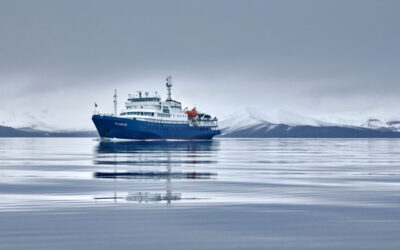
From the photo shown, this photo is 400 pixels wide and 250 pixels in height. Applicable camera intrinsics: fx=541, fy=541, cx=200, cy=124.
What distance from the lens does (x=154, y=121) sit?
15988 centimetres

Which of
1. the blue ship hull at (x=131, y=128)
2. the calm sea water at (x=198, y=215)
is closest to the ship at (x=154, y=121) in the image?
the blue ship hull at (x=131, y=128)

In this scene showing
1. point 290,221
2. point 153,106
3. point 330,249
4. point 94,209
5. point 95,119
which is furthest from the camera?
point 153,106

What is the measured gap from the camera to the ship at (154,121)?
151375mm

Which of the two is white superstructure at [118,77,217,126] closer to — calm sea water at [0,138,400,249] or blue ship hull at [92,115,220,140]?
blue ship hull at [92,115,220,140]

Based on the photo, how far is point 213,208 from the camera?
17281mm

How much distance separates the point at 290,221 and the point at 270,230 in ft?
4.65

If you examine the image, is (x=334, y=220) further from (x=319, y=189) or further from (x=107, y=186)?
(x=107, y=186)

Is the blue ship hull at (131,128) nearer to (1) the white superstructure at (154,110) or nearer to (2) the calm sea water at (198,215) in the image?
(1) the white superstructure at (154,110)

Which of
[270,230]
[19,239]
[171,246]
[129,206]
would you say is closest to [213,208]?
[129,206]

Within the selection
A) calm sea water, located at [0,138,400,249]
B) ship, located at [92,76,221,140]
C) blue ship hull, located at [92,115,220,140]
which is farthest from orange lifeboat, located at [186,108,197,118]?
calm sea water, located at [0,138,400,249]

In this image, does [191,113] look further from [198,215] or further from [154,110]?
[198,215]

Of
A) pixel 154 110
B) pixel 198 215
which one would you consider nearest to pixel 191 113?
pixel 154 110

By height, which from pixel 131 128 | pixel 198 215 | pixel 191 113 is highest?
pixel 191 113

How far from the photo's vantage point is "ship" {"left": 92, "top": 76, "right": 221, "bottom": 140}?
151375 millimetres
